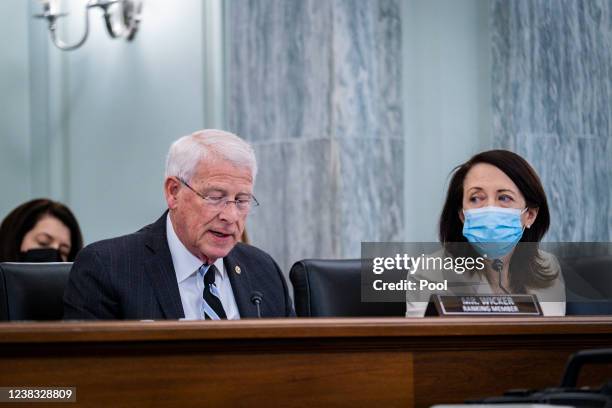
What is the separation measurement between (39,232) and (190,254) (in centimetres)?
152

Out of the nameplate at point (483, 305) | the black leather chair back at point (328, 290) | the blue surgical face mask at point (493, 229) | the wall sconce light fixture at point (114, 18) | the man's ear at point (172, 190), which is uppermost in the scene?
the wall sconce light fixture at point (114, 18)

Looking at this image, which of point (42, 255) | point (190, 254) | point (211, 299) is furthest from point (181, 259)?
point (42, 255)

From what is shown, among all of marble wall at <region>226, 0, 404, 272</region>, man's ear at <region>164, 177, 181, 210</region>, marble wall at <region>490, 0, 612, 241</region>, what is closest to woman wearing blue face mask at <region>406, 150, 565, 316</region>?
man's ear at <region>164, 177, 181, 210</region>

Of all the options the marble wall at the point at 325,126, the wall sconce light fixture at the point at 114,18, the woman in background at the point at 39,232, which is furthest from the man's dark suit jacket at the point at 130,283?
the wall sconce light fixture at the point at 114,18

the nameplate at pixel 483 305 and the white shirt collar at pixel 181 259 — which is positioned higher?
the white shirt collar at pixel 181 259

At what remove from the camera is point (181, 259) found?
298cm

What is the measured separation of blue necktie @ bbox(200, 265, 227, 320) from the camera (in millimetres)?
2913

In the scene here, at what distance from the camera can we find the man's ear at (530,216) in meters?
3.05

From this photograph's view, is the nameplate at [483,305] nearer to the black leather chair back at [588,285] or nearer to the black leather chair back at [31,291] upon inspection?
A: the black leather chair back at [588,285]

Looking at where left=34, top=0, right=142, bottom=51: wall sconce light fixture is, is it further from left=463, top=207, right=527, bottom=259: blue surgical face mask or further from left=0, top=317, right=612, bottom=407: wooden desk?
left=0, top=317, right=612, bottom=407: wooden desk

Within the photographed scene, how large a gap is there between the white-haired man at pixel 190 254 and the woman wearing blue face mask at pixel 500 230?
536 millimetres

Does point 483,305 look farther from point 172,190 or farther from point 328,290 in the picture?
point 172,190

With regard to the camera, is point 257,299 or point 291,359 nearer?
point 291,359

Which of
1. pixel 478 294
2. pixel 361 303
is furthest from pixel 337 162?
pixel 478 294
